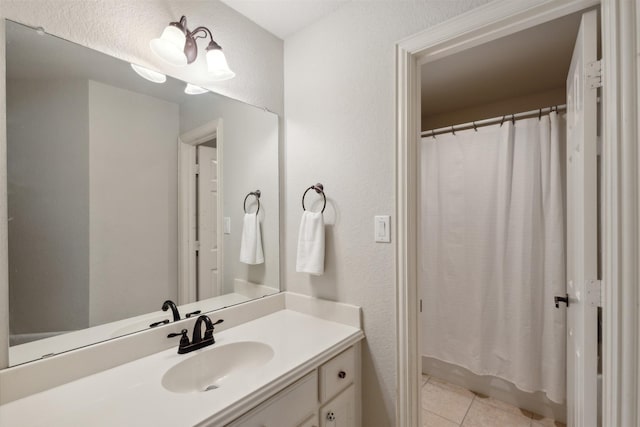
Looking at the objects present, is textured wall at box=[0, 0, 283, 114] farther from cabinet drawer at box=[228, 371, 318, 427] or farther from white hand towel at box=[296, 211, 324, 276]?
cabinet drawer at box=[228, 371, 318, 427]

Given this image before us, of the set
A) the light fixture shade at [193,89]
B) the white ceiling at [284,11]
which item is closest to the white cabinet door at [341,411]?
Answer: the light fixture shade at [193,89]

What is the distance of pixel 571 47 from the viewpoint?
169cm

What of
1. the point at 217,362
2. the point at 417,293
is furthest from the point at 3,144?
the point at 417,293

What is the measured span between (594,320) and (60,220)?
5.84ft

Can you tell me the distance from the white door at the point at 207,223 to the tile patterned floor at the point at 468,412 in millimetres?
1641

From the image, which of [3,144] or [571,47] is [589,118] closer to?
[571,47]

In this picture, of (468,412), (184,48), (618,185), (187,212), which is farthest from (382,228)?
(468,412)

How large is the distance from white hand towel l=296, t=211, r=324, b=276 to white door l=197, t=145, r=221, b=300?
1.37 feet

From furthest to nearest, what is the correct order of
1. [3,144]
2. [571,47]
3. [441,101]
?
1. [441,101]
2. [571,47]
3. [3,144]

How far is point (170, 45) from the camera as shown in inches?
42.6

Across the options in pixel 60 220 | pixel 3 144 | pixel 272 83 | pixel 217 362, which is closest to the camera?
pixel 3 144

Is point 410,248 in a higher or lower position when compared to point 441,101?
lower

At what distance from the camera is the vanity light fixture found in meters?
1.07

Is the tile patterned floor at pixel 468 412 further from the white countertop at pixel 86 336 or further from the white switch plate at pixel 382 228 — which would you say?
the white countertop at pixel 86 336
